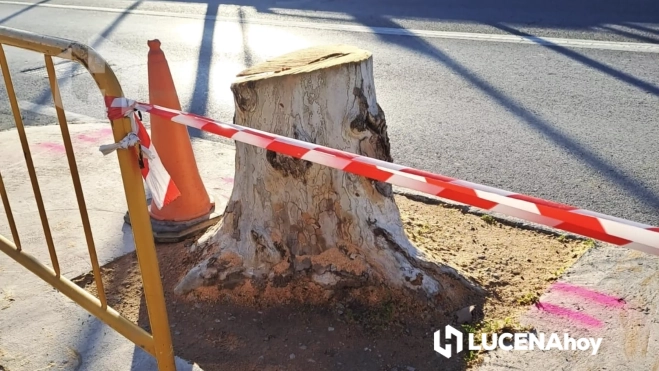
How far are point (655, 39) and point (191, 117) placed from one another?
754cm

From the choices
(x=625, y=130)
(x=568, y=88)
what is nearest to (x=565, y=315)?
(x=625, y=130)

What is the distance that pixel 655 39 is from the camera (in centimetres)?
820

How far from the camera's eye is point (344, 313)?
9.97 feet

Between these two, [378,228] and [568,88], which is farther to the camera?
[568,88]

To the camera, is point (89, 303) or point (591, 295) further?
point (591, 295)

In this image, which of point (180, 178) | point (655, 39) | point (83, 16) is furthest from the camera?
point (83, 16)

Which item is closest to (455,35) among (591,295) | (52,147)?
(52,147)

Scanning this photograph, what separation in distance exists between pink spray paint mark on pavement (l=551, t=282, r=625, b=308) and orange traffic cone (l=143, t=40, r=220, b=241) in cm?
206

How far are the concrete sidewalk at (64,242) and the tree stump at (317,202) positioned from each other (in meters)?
0.54

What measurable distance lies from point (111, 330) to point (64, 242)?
40.8 inches

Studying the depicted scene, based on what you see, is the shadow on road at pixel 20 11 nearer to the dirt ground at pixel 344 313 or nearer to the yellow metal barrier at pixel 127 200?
the dirt ground at pixel 344 313

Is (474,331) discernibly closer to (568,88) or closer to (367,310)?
(367,310)

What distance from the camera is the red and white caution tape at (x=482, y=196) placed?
156cm

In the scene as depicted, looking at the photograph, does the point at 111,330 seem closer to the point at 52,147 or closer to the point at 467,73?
the point at 52,147
